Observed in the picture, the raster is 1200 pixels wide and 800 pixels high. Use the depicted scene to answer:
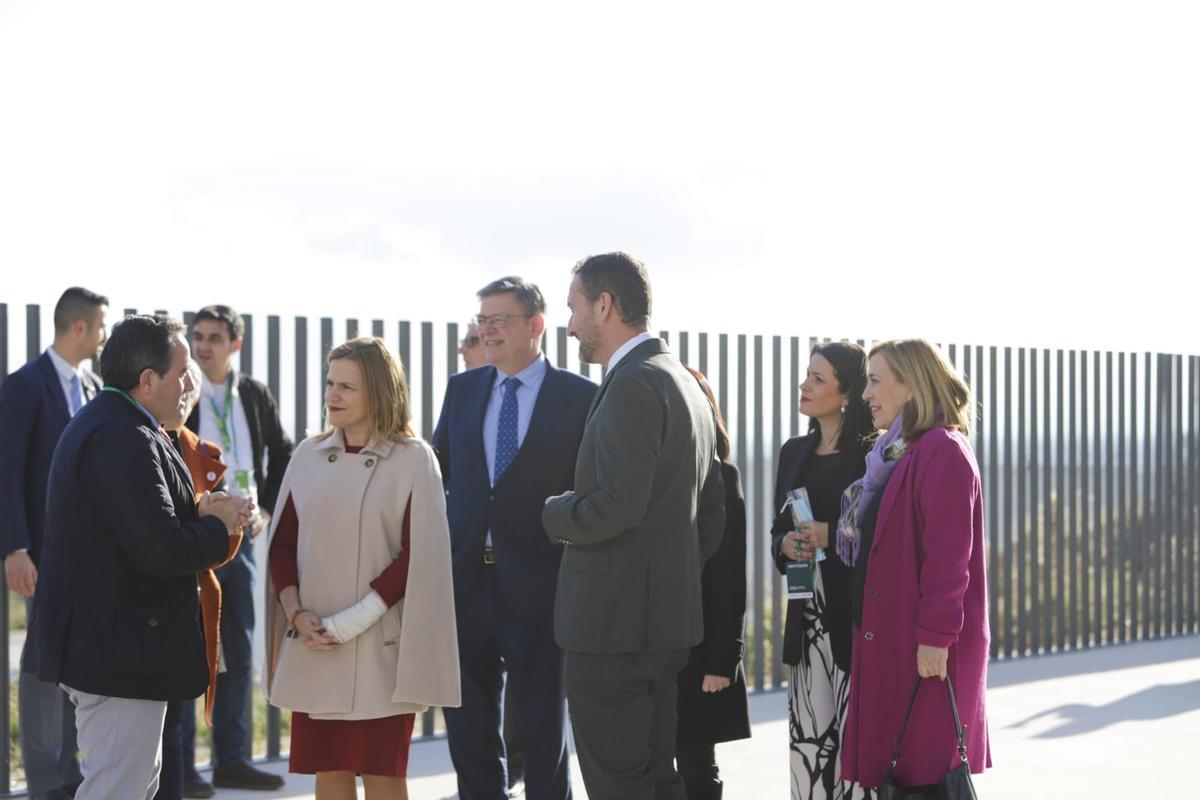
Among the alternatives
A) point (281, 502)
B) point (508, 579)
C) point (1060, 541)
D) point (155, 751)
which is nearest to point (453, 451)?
point (508, 579)

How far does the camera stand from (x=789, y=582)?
5.07 m

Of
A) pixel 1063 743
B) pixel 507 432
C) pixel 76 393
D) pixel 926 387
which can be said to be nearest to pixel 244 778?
pixel 76 393

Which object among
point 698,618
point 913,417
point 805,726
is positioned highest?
point 913,417

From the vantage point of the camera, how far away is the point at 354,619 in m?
4.30

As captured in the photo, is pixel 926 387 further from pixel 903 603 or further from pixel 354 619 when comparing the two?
pixel 354 619

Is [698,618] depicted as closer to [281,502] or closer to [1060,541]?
[281,502]

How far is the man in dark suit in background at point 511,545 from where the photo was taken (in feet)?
16.3

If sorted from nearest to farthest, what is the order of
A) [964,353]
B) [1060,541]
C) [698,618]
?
[698,618], [964,353], [1060,541]

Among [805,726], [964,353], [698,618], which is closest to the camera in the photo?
[698,618]

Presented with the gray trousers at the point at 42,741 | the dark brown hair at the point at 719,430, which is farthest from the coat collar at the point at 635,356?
the gray trousers at the point at 42,741

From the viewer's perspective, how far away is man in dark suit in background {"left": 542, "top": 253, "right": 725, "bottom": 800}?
4.07 m

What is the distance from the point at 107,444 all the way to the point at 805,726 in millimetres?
2503

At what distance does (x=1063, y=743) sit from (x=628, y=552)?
4099 millimetres

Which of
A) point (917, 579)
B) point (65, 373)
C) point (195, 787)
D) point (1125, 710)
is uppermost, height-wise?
point (65, 373)
